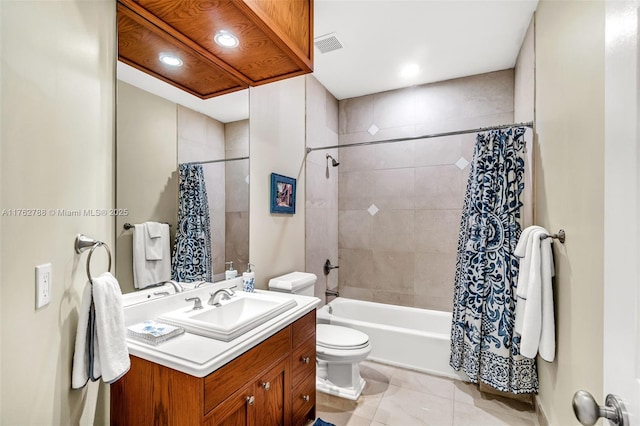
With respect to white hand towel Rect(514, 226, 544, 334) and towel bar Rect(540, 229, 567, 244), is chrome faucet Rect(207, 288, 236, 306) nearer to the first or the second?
white hand towel Rect(514, 226, 544, 334)

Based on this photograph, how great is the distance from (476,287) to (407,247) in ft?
3.32

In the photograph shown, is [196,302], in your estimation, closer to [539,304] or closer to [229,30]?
[229,30]

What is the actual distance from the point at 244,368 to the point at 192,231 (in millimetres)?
789

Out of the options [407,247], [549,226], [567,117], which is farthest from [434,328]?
[567,117]

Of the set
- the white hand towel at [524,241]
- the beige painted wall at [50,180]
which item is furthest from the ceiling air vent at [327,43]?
the white hand towel at [524,241]

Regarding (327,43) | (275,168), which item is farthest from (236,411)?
(327,43)

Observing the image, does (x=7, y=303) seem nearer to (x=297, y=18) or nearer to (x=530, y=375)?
(x=297, y=18)

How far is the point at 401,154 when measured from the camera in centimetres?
313

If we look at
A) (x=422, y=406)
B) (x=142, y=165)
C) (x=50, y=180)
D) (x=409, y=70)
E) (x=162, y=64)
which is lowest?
(x=422, y=406)

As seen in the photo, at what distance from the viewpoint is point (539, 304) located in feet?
4.97

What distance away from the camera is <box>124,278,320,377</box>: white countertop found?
1.04 m

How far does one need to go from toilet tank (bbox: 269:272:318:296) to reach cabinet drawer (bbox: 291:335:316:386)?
1.50ft

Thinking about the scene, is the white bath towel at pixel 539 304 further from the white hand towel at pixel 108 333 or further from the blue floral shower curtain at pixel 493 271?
the white hand towel at pixel 108 333

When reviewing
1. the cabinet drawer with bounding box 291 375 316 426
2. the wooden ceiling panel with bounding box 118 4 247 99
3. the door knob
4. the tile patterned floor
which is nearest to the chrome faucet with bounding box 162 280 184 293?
the cabinet drawer with bounding box 291 375 316 426
